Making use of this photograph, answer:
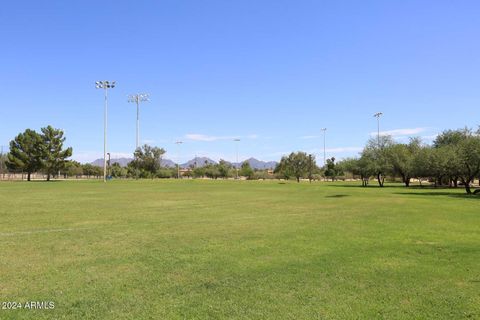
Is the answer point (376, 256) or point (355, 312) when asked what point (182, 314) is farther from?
point (376, 256)

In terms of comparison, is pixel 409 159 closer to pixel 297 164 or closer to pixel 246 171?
pixel 297 164

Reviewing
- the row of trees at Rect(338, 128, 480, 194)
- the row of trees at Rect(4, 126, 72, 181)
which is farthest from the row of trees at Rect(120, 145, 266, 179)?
the row of trees at Rect(338, 128, 480, 194)

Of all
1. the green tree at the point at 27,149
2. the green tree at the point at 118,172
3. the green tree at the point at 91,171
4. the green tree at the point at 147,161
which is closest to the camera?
the green tree at the point at 27,149

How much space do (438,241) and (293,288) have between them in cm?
770

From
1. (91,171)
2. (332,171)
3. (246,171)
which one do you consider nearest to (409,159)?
(332,171)

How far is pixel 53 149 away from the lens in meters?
96.1

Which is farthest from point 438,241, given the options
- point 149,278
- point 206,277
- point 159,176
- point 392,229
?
point 159,176

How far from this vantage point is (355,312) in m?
6.46

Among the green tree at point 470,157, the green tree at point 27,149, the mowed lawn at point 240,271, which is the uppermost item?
the green tree at point 27,149

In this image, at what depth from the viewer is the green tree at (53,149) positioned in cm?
9456

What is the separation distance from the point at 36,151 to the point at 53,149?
3.66 metres

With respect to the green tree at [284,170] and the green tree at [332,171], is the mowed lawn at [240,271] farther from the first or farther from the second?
the green tree at [332,171]

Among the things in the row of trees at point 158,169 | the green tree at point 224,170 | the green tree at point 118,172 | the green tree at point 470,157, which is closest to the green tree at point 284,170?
the row of trees at point 158,169

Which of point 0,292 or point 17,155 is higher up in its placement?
point 17,155
